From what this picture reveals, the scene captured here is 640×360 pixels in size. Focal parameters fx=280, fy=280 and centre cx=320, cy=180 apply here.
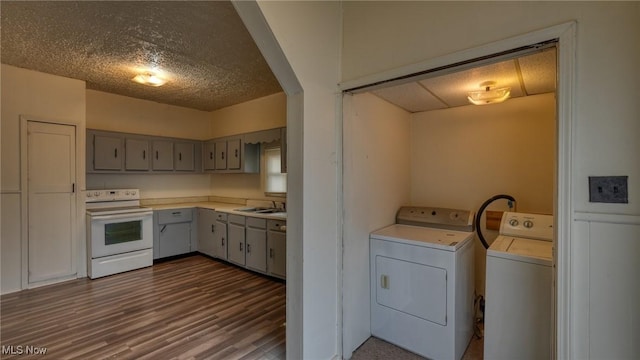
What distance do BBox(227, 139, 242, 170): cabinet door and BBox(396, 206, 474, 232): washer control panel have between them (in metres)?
2.81

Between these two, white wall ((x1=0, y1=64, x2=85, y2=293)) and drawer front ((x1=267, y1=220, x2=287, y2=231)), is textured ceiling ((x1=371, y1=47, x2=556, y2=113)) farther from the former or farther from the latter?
white wall ((x1=0, y1=64, x2=85, y2=293))

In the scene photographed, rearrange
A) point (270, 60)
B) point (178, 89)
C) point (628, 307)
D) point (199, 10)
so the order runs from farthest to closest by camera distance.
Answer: point (178, 89), point (199, 10), point (270, 60), point (628, 307)

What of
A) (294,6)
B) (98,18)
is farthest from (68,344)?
(294,6)

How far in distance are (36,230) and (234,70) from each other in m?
3.07

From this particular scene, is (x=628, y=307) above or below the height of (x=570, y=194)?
below

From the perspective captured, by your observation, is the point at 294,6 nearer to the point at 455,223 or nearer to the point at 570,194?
the point at 570,194

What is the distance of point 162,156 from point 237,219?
1.80 m

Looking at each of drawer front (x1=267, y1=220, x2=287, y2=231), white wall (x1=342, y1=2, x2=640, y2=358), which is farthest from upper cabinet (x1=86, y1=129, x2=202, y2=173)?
white wall (x1=342, y1=2, x2=640, y2=358)

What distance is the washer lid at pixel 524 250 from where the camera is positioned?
167 cm

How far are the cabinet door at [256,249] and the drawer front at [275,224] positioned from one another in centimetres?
13

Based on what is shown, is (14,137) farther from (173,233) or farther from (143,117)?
(173,233)

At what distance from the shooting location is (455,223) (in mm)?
2582

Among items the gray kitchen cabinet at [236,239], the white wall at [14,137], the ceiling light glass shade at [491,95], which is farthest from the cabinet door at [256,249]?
the ceiling light glass shade at [491,95]

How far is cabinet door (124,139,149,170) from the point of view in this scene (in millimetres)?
4247
